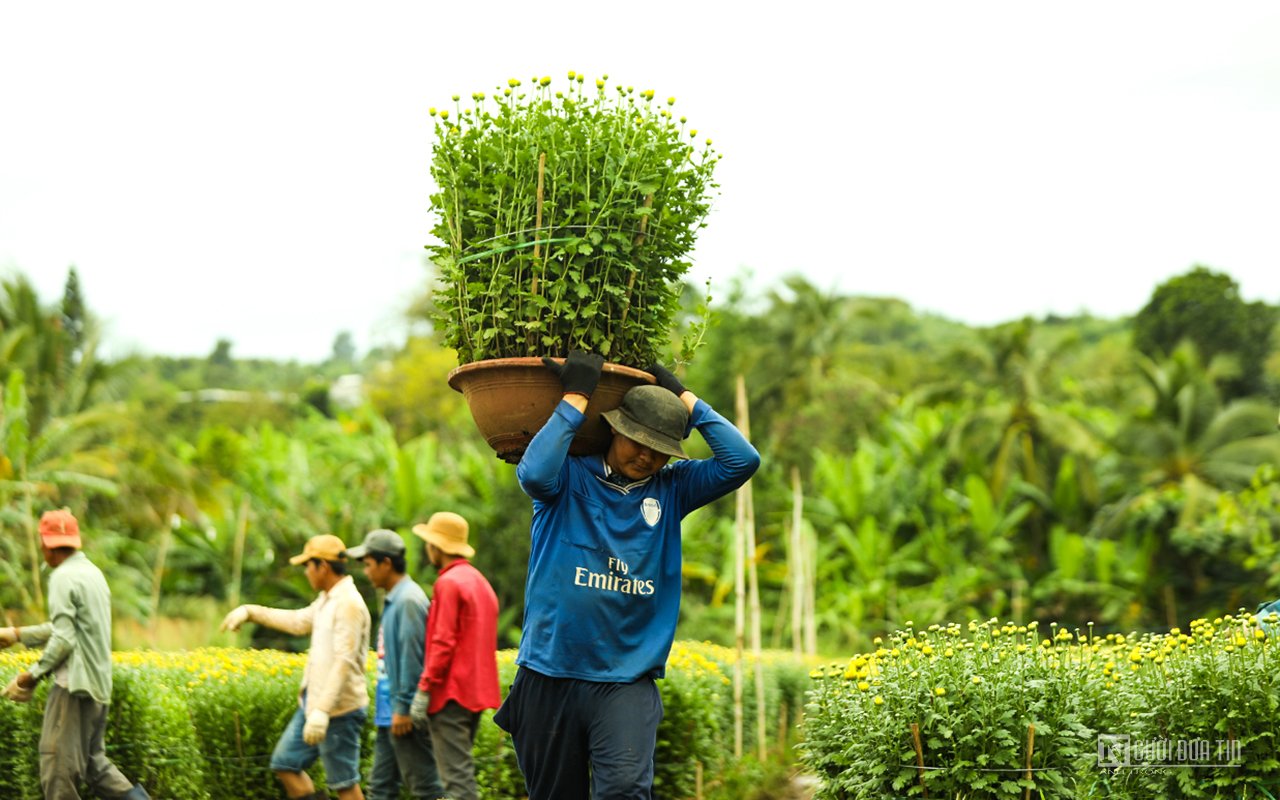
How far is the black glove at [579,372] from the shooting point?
487 cm

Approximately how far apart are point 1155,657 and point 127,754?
241 inches

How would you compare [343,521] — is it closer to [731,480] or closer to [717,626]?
[717,626]

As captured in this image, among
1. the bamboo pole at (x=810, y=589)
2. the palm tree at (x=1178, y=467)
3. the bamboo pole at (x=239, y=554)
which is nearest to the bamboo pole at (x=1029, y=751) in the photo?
the bamboo pole at (x=810, y=589)

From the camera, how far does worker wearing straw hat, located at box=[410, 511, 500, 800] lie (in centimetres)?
772

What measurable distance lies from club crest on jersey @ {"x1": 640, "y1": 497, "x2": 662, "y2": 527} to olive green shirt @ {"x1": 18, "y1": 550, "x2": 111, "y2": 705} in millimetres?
4158

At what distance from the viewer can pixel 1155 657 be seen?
17.8 feet

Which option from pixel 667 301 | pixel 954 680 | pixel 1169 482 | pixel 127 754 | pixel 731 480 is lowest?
pixel 127 754

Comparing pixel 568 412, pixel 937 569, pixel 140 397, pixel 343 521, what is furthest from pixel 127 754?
pixel 140 397

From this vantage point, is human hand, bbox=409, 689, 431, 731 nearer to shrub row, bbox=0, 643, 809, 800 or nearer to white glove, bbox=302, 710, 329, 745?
white glove, bbox=302, 710, 329, 745

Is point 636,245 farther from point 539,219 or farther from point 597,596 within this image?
point 597,596

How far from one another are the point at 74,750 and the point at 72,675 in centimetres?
43

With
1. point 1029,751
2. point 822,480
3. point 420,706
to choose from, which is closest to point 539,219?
point 1029,751

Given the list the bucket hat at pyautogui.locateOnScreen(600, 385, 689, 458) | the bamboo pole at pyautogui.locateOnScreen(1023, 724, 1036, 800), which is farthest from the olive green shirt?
the bamboo pole at pyautogui.locateOnScreen(1023, 724, 1036, 800)

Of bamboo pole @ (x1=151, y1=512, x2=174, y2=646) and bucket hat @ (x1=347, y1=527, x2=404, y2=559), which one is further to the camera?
bamboo pole @ (x1=151, y1=512, x2=174, y2=646)
